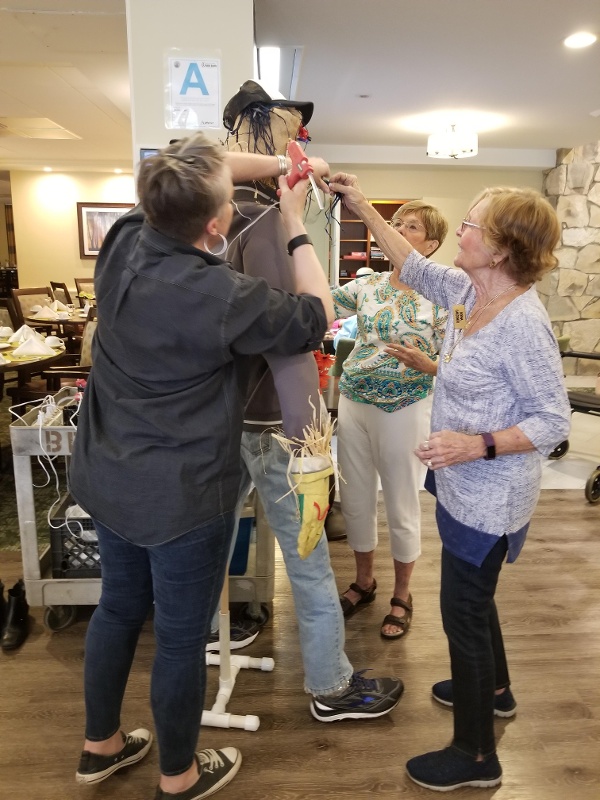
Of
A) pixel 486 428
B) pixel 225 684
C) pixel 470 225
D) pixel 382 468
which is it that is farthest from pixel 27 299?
pixel 486 428

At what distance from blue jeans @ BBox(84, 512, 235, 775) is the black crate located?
720mm

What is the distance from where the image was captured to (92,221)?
9969 mm

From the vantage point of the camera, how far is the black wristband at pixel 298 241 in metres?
1.22

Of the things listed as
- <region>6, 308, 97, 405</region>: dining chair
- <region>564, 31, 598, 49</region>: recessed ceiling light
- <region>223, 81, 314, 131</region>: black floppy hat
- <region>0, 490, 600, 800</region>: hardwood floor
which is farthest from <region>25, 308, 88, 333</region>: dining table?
<region>223, 81, 314, 131</region>: black floppy hat

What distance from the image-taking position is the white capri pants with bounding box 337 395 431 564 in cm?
196

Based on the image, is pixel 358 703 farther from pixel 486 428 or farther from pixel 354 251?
pixel 354 251

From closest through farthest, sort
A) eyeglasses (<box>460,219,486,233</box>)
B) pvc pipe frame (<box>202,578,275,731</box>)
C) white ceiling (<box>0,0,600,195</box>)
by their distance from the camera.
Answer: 1. eyeglasses (<box>460,219,486,233</box>)
2. pvc pipe frame (<box>202,578,275,731</box>)
3. white ceiling (<box>0,0,600,195</box>)

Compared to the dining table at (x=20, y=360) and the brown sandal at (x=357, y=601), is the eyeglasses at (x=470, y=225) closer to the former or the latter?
the brown sandal at (x=357, y=601)

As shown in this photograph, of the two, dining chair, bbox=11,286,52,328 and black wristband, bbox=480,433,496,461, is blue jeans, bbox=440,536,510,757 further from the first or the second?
dining chair, bbox=11,286,52,328

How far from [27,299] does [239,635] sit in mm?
5815

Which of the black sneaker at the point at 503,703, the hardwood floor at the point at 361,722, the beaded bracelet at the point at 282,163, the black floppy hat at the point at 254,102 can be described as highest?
the black floppy hat at the point at 254,102

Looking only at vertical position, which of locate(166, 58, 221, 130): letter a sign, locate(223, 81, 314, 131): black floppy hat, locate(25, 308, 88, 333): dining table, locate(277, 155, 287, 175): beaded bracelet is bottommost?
locate(25, 308, 88, 333): dining table

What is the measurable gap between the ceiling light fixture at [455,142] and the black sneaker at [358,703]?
18.2 feet

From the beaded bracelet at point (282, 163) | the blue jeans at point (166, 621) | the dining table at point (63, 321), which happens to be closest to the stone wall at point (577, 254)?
the dining table at point (63, 321)
